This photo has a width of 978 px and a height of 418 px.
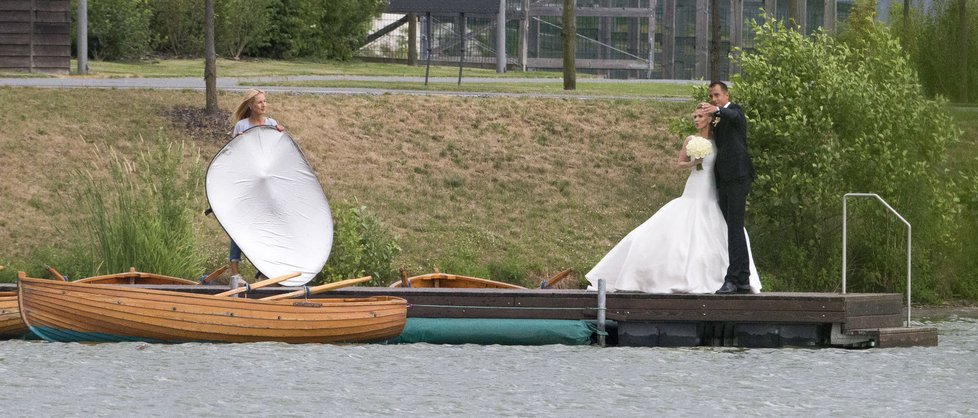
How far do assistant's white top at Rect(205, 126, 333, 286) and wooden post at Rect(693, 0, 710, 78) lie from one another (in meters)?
31.3

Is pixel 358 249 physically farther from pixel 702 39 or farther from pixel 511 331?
pixel 702 39

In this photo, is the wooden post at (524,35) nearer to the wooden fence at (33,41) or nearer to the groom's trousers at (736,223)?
the wooden fence at (33,41)

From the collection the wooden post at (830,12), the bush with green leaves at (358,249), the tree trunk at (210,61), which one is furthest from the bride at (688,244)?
the wooden post at (830,12)

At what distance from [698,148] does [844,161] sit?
8190 millimetres

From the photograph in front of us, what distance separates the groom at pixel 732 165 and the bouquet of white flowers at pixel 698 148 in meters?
0.13

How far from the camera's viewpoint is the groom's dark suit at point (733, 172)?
1873cm

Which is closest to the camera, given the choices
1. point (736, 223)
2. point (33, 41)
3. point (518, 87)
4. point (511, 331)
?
point (736, 223)

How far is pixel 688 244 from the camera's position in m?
19.2

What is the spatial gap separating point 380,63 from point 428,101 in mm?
21658

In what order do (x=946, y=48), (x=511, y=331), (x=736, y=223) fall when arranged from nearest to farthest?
(x=736, y=223) → (x=511, y=331) → (x=946, y=48)

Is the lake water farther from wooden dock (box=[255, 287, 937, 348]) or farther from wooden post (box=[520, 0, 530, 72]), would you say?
wooden post (box=[520, 0, 530, 72])

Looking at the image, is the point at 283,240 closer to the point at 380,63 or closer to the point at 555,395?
the point at 555,395

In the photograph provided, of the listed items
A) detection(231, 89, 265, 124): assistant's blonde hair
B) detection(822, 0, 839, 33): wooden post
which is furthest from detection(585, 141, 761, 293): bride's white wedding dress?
detection(822, 0, 839, 33): wooden post

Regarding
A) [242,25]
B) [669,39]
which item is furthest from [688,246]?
[242,25]
